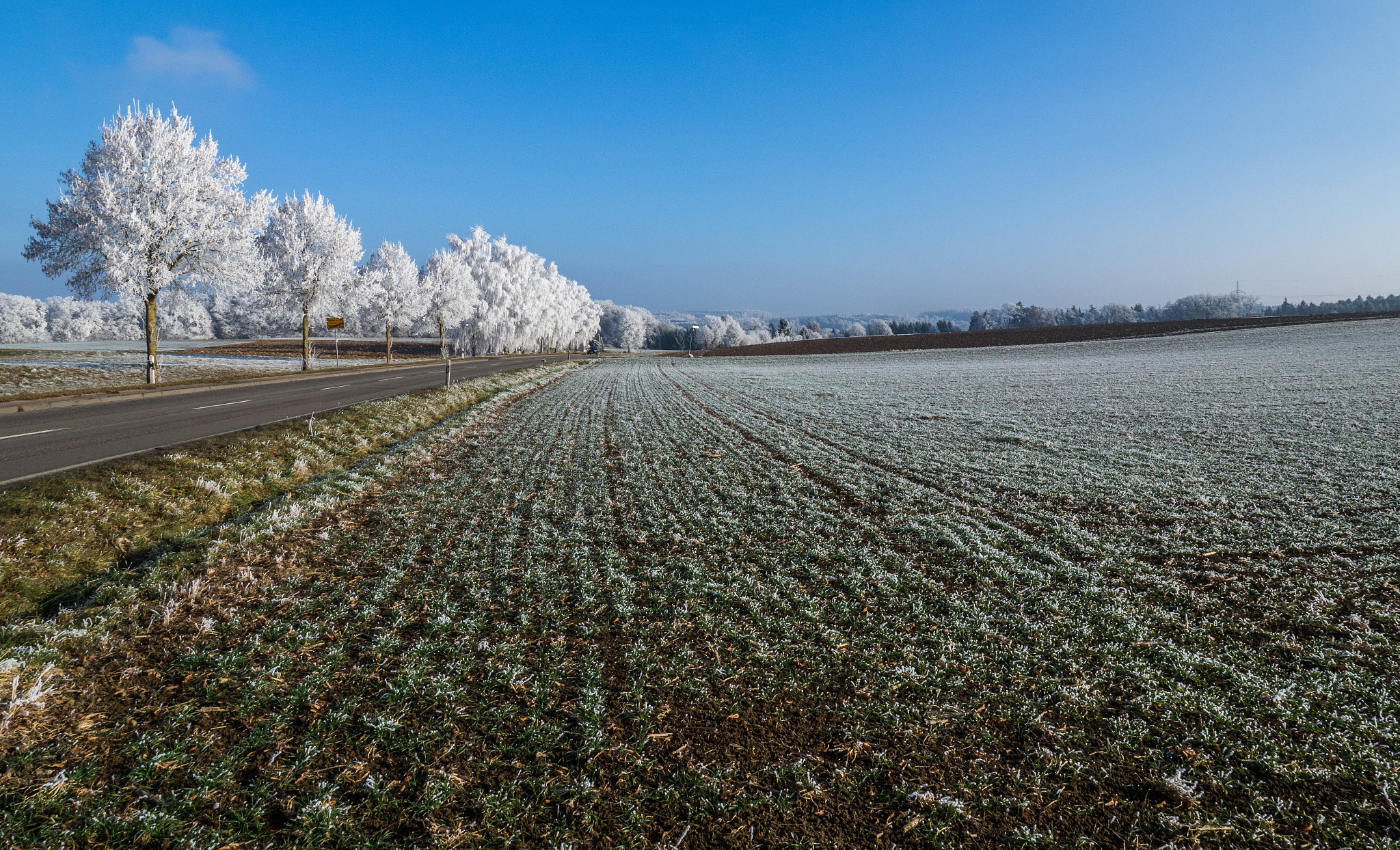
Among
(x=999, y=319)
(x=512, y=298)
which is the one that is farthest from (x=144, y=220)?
(x=999, y=319)

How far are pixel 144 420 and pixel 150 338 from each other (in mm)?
15722

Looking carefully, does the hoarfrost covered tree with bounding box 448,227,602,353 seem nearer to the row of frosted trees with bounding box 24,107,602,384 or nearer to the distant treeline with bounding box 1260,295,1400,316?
the row of frosted trees with bounding box 24,107,602,384

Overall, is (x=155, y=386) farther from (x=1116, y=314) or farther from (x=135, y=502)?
(x=1116, y=314)

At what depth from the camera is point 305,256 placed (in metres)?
43.6

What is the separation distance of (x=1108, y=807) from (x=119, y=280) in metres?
38.2

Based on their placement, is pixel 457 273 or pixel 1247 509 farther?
pixel 457 273

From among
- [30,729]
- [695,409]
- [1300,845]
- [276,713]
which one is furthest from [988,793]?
[695,409]

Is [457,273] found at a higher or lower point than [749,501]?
higher

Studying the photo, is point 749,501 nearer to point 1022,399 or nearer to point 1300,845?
point 1300,845

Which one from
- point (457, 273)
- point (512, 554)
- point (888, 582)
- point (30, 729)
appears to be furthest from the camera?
point (457, 273)

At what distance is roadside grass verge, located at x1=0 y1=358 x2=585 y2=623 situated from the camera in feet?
20.4

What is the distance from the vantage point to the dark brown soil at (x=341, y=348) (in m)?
78.8

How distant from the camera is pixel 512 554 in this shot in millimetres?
7355

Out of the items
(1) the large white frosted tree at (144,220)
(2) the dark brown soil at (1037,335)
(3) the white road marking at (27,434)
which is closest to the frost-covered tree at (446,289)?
(1) the large white frosted tree at (144,220)
